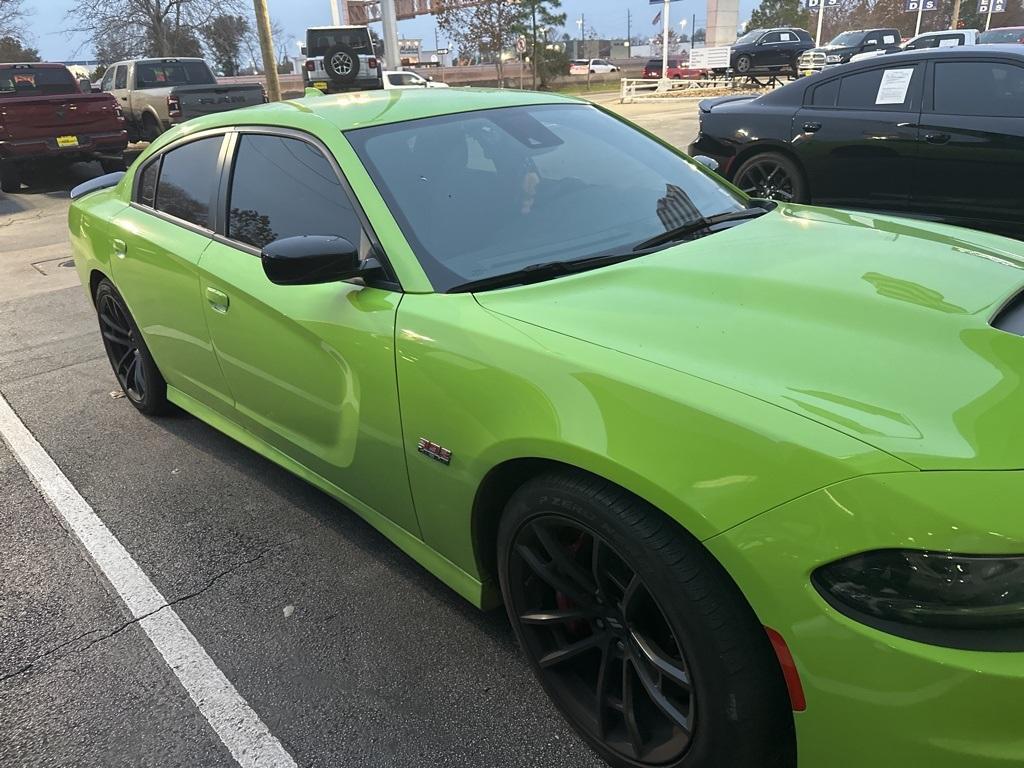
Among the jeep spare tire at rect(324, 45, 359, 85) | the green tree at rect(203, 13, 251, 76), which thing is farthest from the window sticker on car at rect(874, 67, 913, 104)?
the green tree at rect(203, 13, 251, 76)

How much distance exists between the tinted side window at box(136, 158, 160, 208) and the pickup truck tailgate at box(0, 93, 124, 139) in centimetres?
992

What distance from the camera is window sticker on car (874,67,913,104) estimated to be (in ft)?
19.3

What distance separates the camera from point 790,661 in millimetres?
1431

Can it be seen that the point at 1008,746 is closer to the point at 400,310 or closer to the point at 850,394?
the point at 850,394

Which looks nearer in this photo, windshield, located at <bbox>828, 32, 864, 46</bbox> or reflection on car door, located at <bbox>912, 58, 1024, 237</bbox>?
reflection on car door, located at <bbox>912, 58, 1024, 237</bbox>

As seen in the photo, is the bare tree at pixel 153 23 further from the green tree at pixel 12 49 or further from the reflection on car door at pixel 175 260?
the reflection on car door at pixel 175 260

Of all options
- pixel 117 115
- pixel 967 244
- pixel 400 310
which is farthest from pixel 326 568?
pixel 117 115

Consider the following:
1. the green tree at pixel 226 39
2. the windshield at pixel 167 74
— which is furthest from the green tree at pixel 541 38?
the windshield at pixel 167 74

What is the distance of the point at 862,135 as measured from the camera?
5.95 metres

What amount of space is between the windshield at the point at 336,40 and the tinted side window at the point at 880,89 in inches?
739

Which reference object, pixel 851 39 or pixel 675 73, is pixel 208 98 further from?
pixel 675 73

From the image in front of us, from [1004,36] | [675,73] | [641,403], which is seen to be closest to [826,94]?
[641,403]

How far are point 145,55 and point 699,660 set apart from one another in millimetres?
41941

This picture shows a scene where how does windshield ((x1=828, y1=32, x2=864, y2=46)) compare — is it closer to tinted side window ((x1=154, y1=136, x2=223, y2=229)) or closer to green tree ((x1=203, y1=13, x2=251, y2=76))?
green tree ((x1=203, y1=13, x2=251, y2=76))
